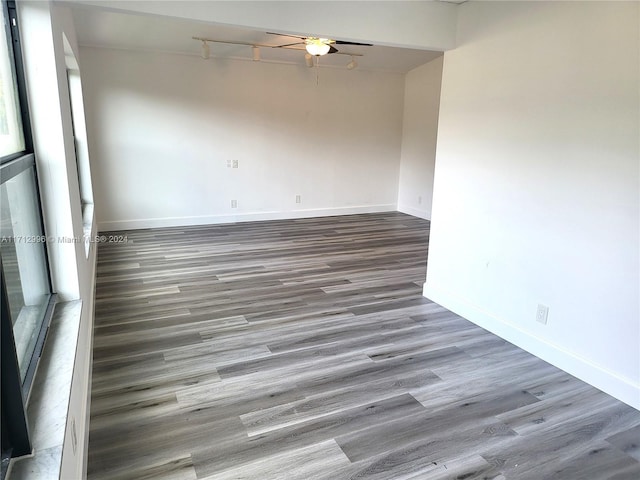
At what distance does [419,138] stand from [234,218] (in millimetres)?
3510

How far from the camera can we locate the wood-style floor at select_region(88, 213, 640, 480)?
1989mm

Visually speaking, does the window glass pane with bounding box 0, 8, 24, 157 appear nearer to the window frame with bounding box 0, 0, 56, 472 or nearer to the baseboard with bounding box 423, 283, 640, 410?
the window frame with bounding box 0, 0, 56, 472

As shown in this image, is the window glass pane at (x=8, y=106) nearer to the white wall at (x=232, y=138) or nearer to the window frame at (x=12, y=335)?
the window frame at (x=12, y=335)

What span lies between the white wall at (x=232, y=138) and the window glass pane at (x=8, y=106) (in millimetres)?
4385

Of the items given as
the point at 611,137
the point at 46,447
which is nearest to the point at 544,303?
the point at 611,137

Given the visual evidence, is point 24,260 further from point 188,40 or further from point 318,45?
point 188,40

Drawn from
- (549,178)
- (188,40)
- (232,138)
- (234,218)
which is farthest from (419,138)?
(549,178)

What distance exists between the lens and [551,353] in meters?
2.90

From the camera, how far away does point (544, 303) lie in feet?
9.61

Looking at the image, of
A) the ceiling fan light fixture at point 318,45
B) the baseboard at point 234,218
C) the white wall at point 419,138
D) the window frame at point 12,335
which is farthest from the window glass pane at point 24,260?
the white wall at point 419,138

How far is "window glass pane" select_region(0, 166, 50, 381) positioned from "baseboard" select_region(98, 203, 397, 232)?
4405 millimetres

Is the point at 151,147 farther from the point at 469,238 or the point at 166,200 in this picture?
the point at 469,238

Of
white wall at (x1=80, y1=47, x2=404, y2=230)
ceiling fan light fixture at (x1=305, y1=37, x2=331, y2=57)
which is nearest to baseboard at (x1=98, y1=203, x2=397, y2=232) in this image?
white wall at (x1=80, y1=47, x2=404, y2=230)

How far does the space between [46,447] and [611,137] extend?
2.93 meters
